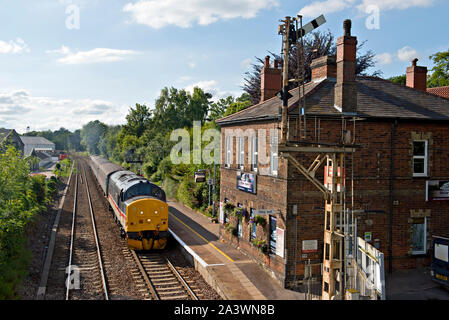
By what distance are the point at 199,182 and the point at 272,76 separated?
10911 mm

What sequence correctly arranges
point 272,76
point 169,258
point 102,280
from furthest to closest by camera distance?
point 272,76 → point 169,258 → point 102,280

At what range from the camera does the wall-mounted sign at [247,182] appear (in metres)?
16.1

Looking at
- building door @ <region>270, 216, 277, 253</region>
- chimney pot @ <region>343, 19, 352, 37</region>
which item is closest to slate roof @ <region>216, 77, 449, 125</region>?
chimney pot @ <region>343, 19, 352, 37</region>

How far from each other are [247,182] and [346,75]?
5975mm

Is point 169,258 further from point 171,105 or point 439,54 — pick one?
point 171,105

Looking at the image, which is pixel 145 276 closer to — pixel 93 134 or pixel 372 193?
pixel 372 193

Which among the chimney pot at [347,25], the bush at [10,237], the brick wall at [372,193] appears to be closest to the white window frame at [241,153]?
the brick wall at [372,193]

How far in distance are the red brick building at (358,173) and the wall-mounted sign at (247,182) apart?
1.8 inches

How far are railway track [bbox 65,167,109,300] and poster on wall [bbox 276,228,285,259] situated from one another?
6001 mm

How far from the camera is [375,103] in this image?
15.3m

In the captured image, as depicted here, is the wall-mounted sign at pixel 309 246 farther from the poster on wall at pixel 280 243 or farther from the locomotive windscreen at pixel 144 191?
the locomotive windscreen at pixel 144 191
